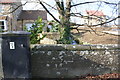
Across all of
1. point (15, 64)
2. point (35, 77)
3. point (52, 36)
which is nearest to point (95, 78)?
point (35, 77)

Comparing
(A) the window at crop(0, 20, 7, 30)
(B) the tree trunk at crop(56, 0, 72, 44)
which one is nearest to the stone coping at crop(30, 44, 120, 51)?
(B) the tree trunk at crop(56, 0, 72, 44)

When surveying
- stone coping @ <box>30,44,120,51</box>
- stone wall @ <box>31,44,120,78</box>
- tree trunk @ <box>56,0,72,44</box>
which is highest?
tree trunk @ <box>56,0,72,44</box>

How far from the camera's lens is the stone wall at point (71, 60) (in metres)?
4.52

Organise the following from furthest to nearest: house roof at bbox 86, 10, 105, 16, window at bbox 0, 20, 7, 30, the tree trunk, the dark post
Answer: window at bbox 0, 20, 7, 30 < house roof at bbox 86, 10, 105, 16 < the tree trunk < the dark post

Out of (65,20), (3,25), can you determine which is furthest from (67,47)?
(3,25)

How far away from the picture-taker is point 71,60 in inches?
181

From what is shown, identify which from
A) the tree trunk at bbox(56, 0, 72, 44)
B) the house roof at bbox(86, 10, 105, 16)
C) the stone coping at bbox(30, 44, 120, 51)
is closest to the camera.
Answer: the stone coping at bbox(30, 44, 120, 51)

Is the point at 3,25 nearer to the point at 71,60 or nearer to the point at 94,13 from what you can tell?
the point at 94,13

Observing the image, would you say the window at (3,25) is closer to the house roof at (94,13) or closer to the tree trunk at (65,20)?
the tree trunk at (65,20)

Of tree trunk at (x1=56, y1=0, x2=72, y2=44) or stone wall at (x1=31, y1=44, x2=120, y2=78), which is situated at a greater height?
tree trunk at (x1=56, y1=0, x2=72, y2=44)

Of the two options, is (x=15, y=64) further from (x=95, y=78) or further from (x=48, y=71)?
(x=95, y=78)

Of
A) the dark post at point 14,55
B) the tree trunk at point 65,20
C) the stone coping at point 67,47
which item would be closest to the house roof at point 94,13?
the tree trunk at point 65,20

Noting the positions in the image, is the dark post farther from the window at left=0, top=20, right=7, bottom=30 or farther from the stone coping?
the window at left=0, top=20, right=7, bottom=30

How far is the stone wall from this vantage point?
4516 millimetres
